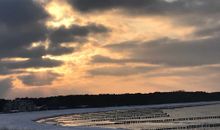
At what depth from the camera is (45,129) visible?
192ft

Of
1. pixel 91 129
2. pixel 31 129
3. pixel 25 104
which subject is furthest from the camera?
pixel 25 104

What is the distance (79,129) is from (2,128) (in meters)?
10.6

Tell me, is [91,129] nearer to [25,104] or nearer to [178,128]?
[178,128]

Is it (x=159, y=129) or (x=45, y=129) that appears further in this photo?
(x=159, y=129)

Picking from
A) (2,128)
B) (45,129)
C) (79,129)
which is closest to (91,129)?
(79,129)

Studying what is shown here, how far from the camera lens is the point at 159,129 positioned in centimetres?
6938

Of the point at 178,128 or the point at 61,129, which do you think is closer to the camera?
the point at 61,129

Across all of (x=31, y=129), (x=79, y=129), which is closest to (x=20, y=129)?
(x=31, y=129)

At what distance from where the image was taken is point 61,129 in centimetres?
5709

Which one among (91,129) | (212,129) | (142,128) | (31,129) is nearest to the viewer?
(91,129)

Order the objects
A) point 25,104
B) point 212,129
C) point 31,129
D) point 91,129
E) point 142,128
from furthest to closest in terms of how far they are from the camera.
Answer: point 25,104 → point 142,128 → point 212,129 → point 31,129 → point 91,129

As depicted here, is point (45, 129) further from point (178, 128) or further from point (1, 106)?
point (1, 106)

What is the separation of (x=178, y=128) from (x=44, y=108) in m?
126

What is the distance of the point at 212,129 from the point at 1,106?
439 ft
